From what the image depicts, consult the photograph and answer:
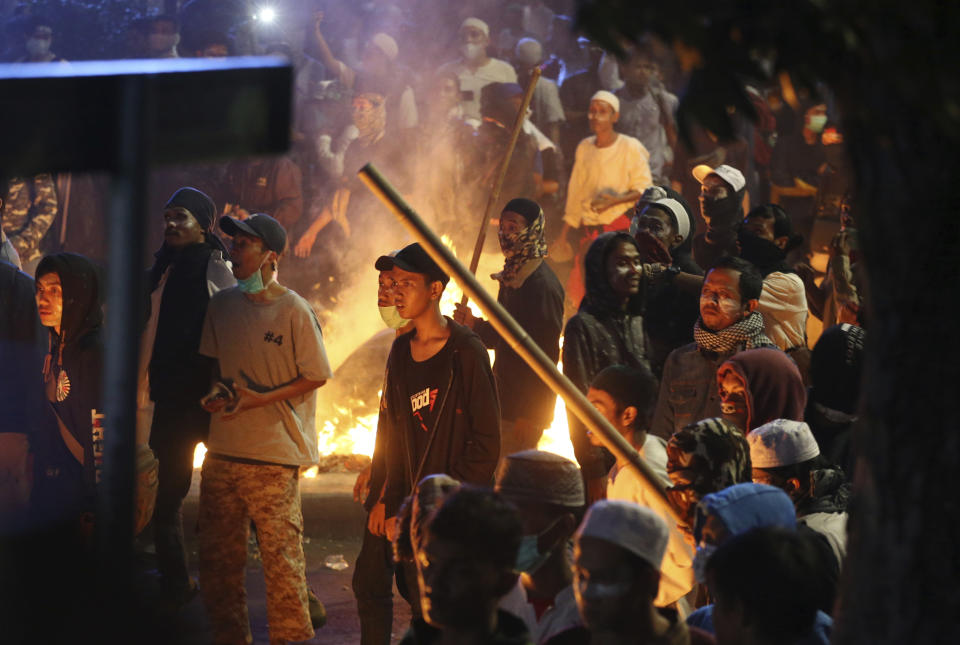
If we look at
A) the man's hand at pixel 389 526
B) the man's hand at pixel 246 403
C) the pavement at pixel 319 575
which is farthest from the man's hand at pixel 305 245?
the man's hand at pixel 389 526

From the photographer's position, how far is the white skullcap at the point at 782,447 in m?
5.02

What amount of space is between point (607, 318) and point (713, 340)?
2.25ft

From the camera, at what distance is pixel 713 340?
651cm

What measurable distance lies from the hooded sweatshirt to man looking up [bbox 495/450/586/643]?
1.63 m

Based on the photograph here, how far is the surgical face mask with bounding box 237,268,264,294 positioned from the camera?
661 centimetres

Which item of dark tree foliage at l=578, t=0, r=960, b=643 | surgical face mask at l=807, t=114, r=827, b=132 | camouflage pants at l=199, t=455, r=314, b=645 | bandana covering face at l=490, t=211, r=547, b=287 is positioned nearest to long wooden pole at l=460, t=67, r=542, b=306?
bandana covering face at l=490, t=211, r=547, b=287

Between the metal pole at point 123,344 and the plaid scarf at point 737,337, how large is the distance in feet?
14.7

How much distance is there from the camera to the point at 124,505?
2.38 meters

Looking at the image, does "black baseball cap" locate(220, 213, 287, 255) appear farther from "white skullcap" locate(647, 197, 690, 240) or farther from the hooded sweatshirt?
"white skullcap" locate(647, 197, 690, 240)

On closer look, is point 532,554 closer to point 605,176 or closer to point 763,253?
point 763,253

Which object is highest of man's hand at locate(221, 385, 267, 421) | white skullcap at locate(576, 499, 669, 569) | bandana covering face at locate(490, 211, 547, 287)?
bandana covering face at locate(490, 211, 547, 287)

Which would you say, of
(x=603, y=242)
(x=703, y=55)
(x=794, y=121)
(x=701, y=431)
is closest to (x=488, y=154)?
(x=794, y=121)

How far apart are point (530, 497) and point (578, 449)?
215cm

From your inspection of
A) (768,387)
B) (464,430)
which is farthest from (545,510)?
(768,387)
